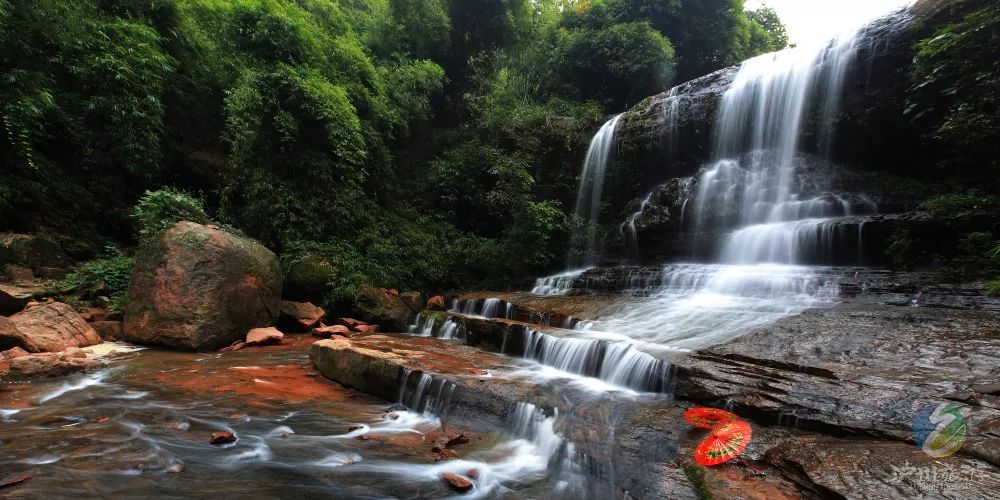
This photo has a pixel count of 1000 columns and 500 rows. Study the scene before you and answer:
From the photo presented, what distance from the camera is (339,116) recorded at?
35.0 ft

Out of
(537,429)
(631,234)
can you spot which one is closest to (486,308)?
(631,234)

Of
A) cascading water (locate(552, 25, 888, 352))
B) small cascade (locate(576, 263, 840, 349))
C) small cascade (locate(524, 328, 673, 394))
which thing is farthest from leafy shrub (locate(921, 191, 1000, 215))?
small cascade (locate(524, 328, 673, 394))

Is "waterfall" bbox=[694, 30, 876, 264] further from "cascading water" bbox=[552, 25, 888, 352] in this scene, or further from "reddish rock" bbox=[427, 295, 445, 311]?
"reddish rock" bbox=[427, 295, 445, 311]

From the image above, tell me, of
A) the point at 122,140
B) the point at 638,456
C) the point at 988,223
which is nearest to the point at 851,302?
the point at 988,223

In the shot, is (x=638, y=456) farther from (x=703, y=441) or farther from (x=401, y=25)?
(x=401, y=25)

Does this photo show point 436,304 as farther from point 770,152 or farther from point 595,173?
point 770,152

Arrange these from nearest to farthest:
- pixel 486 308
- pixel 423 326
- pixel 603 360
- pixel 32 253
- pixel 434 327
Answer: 1. pixel 603 360
2. pixel 32 253
3. pixel 434 327
4. pixel 423 326
5. pixel 486 308

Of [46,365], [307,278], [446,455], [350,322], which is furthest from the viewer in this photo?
[307,278]

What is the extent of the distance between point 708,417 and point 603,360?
1765 millimetres

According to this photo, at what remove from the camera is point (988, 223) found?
639 centimetres

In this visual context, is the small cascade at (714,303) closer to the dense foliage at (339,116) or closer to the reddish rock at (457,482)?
the reddish rock at (457,482)

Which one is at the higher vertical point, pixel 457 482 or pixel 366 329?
pixel 366 329

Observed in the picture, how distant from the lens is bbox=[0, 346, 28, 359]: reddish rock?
529 centimetres

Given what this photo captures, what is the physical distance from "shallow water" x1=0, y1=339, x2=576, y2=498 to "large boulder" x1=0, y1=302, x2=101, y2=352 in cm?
144
